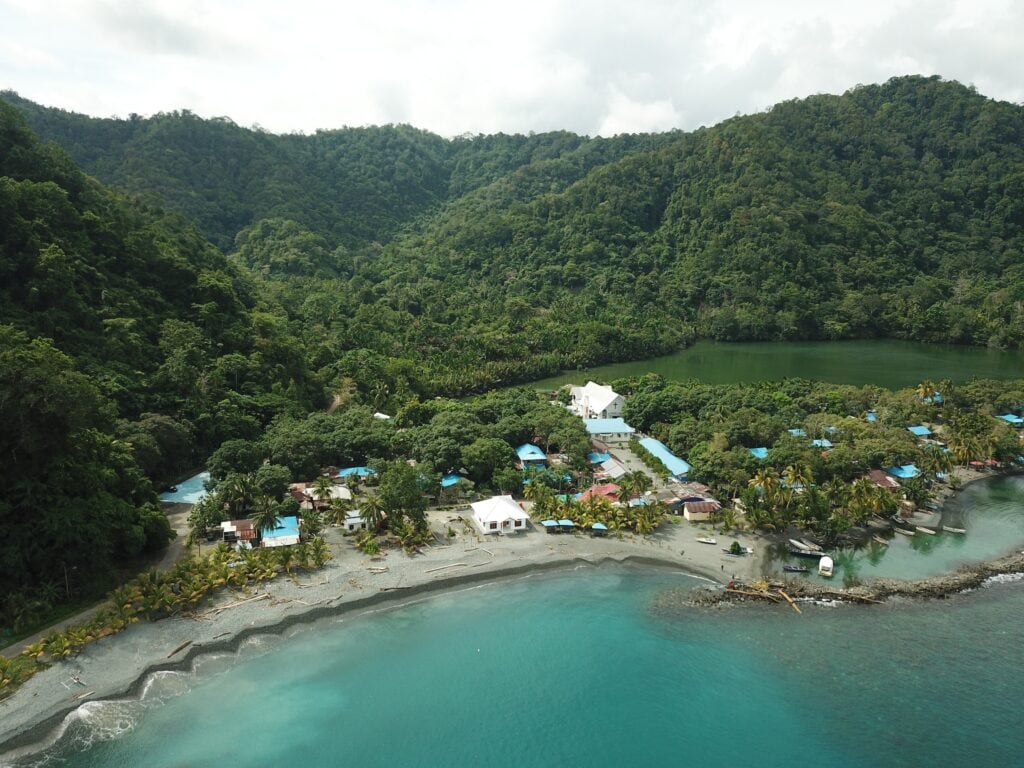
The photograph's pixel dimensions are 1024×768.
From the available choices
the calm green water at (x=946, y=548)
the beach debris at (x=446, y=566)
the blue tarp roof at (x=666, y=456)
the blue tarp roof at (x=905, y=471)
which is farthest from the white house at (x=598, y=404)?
the beach debris at (x=446, y=566)

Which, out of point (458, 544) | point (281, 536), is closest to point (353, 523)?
point (281, 536)

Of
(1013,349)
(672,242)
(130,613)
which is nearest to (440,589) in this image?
(130,613)

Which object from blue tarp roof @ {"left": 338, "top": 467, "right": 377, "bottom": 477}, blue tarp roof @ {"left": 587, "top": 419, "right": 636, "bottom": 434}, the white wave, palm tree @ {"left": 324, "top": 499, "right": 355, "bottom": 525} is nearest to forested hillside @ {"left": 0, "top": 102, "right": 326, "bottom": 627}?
blue tarp roof @ {"left": 338, "top": 467, "right": 377, "bottom": 477}

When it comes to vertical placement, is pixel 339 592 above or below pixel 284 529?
below

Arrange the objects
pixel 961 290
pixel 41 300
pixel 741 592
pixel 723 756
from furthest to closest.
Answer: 1. pixel 961 290
2. pixel 41 300
3. pixel 741 592
4. pixel 723 756

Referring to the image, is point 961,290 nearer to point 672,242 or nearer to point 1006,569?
point 672,242

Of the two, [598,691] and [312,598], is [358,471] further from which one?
[598,691]

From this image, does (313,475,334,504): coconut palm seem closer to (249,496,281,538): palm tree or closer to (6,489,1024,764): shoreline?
(6,489,1024,764): shoreline
